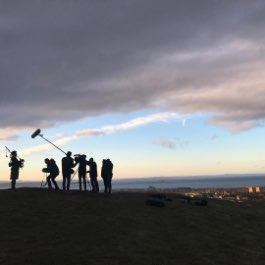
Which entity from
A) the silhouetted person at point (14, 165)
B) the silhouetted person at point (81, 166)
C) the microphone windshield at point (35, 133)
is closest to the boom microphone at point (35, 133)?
the microphone windshield at point (35, 133)

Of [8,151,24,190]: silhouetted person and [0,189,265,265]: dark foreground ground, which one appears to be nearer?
[0,189,265,265]: dark foreground ground

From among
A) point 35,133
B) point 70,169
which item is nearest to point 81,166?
point 70,169

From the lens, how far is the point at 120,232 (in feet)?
64.8

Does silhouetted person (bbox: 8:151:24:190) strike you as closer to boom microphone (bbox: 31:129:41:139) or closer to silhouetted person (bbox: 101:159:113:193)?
boom microphone (bbox: 31:129:41:139)

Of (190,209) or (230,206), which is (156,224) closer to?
(190,209)

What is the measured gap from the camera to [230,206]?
99.4 ft

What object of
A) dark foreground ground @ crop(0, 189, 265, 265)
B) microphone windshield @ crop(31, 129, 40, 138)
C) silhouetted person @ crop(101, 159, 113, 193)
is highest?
microphone windshield @ crop(31, 129, 40, 138)

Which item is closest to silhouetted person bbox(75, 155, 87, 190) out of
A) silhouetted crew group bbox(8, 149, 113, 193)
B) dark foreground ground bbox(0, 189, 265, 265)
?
silhouetted crew group bbox(8, 149, 113, 193)

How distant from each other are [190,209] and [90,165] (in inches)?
297

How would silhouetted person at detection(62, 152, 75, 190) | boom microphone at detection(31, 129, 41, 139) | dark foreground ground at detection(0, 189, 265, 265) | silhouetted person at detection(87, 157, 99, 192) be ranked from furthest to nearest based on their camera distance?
boom microphone at detection(31, 129, 41, 139)
silhouetted person at detection(87, 157, 99, 192)
silhouetted person at detection(62, 152, 75, 190)
dark foreground ground at detection(0, 189, 265, 265)

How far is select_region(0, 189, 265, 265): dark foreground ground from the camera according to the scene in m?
16.9

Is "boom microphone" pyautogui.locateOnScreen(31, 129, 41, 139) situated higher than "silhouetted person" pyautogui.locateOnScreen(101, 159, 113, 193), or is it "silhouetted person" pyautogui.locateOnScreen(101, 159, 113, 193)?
"boom microphone" pyautogui.locateOnScreen(31, 129, 41, 139)

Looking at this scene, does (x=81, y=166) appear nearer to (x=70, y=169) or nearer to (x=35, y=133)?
(x=70, y=169)

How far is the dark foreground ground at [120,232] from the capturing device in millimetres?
16859
